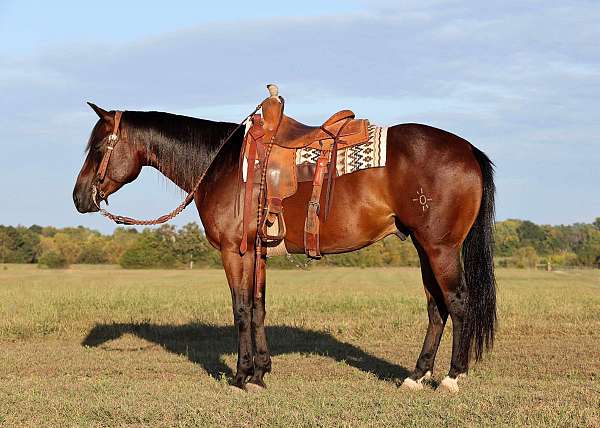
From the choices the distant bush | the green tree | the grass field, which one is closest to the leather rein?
the grass field

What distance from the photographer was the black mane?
7508 millimetres

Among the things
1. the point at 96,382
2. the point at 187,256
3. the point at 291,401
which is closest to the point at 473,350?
the point at 291,401

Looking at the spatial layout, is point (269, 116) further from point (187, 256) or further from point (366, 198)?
point (187, 256)

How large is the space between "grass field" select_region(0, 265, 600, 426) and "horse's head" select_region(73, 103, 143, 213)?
2019 millimetres

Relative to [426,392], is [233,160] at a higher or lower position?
higher

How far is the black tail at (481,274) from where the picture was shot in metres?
6.85

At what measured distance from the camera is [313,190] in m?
6.79

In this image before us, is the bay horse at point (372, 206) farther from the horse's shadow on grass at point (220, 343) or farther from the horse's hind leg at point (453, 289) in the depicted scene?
the horse's shadow on grass at point (220, 343)

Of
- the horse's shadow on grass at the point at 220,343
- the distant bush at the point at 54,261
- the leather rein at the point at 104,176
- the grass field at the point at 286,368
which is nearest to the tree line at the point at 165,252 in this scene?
the distant bush at the point at 54,261

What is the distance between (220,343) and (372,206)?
16.8ft

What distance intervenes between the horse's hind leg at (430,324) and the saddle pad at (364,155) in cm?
103

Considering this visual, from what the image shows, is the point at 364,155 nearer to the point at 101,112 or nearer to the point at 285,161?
the point at 285,161

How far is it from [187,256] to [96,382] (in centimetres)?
5658

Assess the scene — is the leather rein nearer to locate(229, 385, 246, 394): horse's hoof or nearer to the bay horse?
the bay horse
